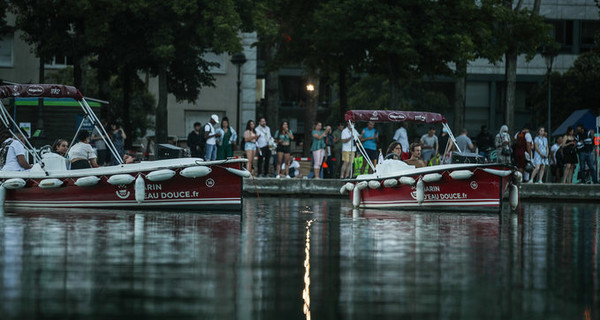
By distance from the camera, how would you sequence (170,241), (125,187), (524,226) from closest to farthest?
(170,241)
(524,226)
(125,187)

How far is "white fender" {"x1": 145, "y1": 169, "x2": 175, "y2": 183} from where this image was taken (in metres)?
21.0

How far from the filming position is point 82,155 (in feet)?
76.1

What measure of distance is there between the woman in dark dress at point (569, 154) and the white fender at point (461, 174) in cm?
1237

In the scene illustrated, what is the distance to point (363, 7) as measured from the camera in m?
38.2

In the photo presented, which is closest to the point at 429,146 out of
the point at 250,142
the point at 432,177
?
the point at 250,142

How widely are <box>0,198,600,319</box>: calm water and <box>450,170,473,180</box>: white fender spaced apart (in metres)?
2.65

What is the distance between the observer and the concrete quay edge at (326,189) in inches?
1209

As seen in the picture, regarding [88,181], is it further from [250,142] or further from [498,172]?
[250,142]

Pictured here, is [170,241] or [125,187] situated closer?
[170,241]

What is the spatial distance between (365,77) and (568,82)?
39.1ft

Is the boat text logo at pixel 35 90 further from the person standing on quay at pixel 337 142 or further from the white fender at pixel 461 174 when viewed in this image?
the person standing on quay at pixel 337 142

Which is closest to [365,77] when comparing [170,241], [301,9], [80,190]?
[301,9]

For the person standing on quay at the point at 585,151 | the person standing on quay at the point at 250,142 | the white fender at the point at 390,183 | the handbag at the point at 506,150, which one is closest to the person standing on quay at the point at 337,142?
the person standing on quay at the point at 250,142

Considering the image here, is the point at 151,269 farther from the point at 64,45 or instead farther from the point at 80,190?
the point at 64,45
